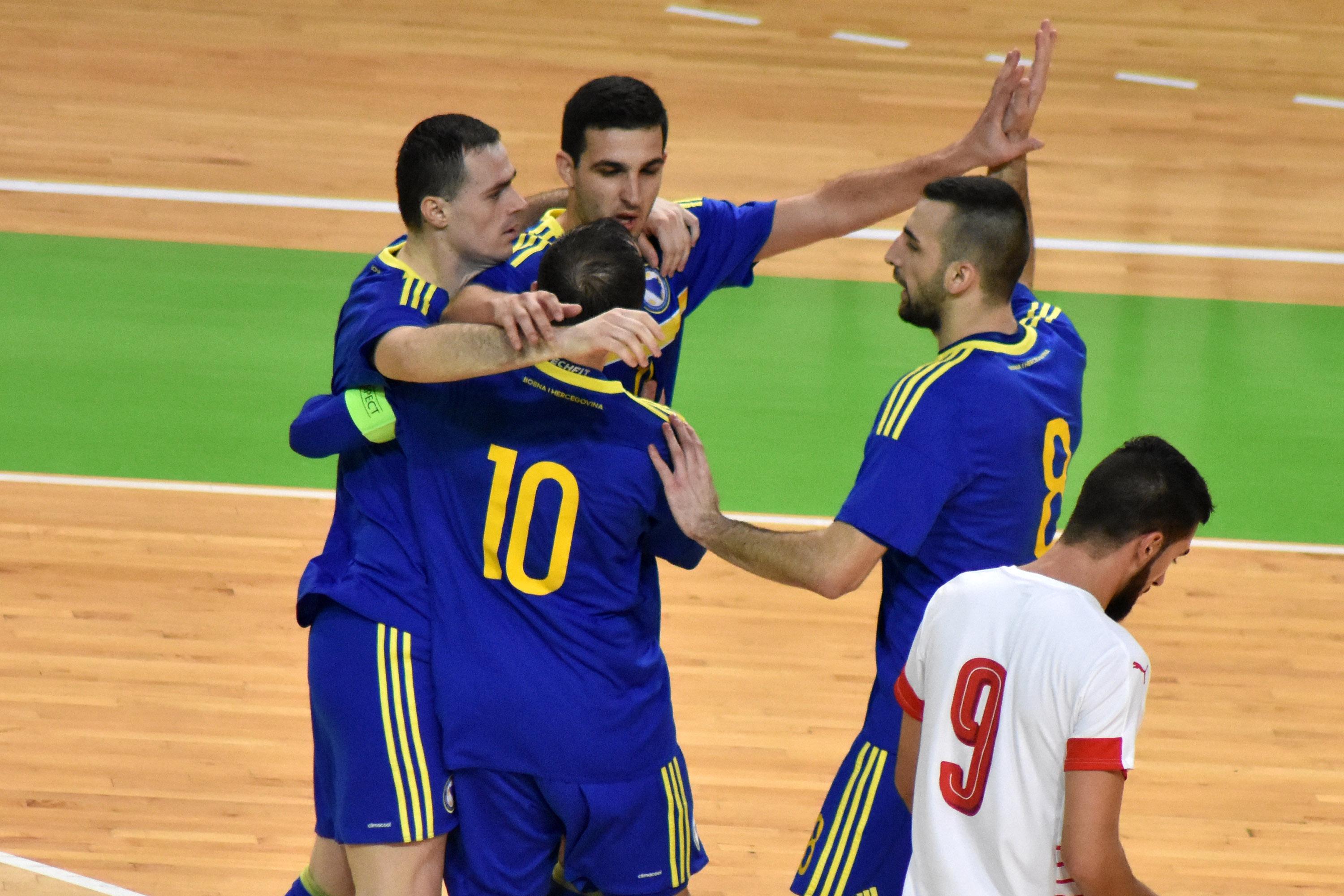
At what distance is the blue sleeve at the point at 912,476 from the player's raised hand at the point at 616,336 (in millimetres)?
647

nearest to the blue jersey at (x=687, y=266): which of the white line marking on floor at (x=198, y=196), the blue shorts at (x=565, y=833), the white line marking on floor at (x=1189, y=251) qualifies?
the blue shorts at (x=565, y=833)

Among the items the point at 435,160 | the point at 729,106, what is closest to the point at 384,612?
the point at 435,160

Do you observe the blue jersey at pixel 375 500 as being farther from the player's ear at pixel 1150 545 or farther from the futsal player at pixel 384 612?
the player's ear at pixel 1150 545

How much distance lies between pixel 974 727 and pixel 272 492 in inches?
202

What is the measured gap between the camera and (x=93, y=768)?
18.1 ft

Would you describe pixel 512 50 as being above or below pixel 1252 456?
above

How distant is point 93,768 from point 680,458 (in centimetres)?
294

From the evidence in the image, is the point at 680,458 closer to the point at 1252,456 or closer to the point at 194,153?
the point at 1252,456

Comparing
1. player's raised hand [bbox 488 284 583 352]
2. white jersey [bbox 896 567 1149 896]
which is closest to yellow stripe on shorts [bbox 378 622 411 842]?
player's raised hand [bbox 488 284 583 352]

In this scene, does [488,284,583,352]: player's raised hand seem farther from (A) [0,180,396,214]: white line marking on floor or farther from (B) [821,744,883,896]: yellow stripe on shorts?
(A) [0,180,396,214]: white line marking on floor

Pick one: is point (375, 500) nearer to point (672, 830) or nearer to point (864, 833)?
point (672, 830)

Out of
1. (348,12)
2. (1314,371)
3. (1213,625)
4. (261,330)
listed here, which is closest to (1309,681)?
(1213,625)

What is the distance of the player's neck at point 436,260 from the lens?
3.98 meters

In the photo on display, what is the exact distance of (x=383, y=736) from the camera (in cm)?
373
